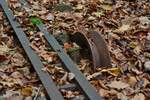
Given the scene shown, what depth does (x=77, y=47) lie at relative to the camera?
20.0 feet

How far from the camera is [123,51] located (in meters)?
6.24

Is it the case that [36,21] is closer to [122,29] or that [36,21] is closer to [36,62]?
[122,29]

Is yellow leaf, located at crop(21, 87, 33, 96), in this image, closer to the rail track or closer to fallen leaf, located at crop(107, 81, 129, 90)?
the rail track

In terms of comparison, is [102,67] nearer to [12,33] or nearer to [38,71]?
[38,71]

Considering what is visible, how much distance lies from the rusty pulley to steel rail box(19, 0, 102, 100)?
0.32m

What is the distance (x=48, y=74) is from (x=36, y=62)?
39cm

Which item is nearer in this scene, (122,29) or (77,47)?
(77,47)

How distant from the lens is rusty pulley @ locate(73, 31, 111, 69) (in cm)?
556

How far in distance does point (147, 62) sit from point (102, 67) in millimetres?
666

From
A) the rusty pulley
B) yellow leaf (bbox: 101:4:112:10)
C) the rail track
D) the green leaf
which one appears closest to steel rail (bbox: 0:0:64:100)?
the rail track

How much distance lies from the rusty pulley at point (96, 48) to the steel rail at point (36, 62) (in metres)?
0.74

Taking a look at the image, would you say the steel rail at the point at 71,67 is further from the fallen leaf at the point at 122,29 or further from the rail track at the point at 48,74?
the fallen leaf at the point at 122,29

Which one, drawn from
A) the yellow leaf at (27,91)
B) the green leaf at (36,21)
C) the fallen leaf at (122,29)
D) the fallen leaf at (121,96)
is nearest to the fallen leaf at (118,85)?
the fallen leaf at (121,96)

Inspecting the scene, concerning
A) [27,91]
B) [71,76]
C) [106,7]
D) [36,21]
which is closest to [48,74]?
[71,76]
